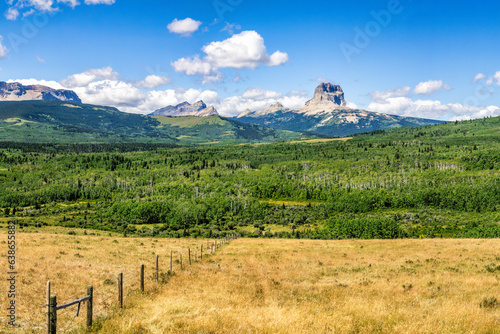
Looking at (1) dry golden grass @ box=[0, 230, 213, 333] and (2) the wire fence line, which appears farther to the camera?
(1) dry golden grass @ box=[0, 230, 213, 333]

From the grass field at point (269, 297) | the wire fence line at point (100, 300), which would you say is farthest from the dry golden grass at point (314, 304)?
the wire fence line at point (100, 300)

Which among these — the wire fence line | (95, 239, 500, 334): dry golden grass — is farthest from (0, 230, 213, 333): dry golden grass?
(95, 239, 500, 334): dry golden grass

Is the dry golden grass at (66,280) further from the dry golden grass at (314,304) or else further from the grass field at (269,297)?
the dry golden grass at (314,304)

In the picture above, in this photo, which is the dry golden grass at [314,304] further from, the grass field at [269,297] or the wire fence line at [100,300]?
the wire fence line at [100,300]

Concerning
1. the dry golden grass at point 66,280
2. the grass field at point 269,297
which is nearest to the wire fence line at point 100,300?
the dry golden grass at point 66,280

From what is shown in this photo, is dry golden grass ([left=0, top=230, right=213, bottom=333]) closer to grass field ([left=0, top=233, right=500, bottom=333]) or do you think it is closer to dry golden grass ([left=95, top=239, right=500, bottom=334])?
grass field ([left=0, top=233, right=500, bottom=333])

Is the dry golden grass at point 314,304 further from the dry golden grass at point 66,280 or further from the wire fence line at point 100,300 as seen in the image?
the dry golden grass at point 66,280

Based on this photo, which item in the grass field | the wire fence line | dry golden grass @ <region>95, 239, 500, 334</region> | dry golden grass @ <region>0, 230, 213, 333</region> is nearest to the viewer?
the wire fence line

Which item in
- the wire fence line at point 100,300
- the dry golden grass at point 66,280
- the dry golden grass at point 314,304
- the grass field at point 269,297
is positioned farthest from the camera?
the dry golden grass at point 66,280

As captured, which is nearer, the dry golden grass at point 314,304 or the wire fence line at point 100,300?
the wire fence line at point 100,300

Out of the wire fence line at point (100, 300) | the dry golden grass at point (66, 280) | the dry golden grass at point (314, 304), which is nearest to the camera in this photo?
the wire fence line at point (100, 300)

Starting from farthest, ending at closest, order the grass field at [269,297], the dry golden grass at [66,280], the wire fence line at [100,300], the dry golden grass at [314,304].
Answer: the dry golden grass at [66,280] → the grass field at [269,297] → the dry golden grass at [314,304] → the wire fence line at [100,300]

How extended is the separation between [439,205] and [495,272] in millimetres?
194644

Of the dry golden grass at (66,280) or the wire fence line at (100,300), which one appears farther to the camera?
the dry golden grass at (66,280)
